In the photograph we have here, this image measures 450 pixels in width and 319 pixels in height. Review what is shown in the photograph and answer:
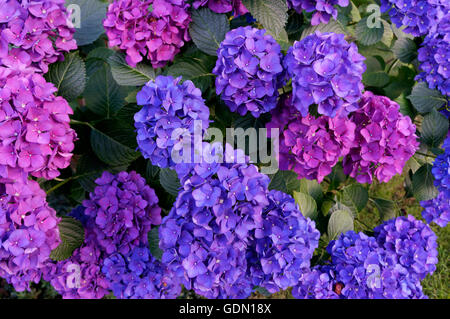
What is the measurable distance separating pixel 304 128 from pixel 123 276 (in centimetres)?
88

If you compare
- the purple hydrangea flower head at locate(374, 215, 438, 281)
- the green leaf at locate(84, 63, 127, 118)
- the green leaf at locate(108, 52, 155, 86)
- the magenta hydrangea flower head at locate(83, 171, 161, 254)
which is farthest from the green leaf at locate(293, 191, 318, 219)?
the green leaf at locate(84, 63, 127, 118)

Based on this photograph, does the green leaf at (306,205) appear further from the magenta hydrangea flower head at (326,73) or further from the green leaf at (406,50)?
the green leaf at (406,50)

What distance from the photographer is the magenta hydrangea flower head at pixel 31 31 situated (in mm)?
1280

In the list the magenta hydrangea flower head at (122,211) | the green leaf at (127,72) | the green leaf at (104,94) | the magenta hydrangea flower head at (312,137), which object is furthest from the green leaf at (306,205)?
the green leaf at (104,94)

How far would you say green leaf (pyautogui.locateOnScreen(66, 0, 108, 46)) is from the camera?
5.23ft

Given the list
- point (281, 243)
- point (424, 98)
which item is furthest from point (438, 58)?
point (281, 243)

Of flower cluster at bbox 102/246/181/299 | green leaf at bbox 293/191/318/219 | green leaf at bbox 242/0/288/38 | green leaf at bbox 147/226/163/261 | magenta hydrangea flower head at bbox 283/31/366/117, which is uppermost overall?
green leaf at bbox 242/0/288/38

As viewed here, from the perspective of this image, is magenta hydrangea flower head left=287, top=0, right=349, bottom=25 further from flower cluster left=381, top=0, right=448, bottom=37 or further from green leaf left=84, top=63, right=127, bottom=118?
green leaf left=84, top=63, right=127, bottom=118

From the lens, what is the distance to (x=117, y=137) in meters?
1.62

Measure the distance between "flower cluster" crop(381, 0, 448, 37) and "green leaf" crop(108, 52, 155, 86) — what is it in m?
0.96

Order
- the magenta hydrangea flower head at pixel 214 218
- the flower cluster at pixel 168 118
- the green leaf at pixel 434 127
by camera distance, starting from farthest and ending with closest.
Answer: the green leaf at pixel 434 127, the flower cluster at pixel 168 118, the magenta hydrangea flower head at pixel 214 218

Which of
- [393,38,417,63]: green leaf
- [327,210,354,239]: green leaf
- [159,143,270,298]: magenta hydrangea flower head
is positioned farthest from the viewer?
[393,38,417,63]: green leaf

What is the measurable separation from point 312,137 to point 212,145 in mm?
387

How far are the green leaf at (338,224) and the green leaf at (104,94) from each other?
0.96 metres
